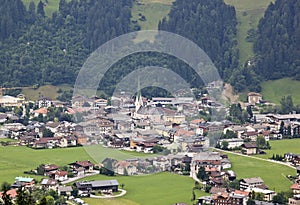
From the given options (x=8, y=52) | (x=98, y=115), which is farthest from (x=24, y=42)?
(x=98, y=115)

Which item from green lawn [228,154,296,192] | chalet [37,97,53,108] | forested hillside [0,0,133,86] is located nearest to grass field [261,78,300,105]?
forested hillside [0,0,133,86]

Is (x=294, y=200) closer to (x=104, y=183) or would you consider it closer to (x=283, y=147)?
(x=104, y=183)

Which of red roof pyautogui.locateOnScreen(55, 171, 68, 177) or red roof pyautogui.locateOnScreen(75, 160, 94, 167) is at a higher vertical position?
red roof pyautogui.locateOnScreen(75, 160, 94, 167)

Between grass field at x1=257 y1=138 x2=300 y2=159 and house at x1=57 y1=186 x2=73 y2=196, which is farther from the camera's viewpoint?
grass field at x1=257 y1=138 x2=300 y2=159

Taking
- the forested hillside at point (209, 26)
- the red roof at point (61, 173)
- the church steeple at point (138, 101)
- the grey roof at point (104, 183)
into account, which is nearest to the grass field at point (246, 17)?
the forested hillside at point (209, 26)

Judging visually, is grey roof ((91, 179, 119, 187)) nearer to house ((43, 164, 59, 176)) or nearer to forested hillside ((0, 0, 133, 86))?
house ((43, 164, 59, 176))

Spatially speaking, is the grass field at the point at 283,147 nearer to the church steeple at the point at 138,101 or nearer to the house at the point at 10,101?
the church steeple at the point at 138,101

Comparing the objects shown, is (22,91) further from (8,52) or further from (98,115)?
(98,115)
